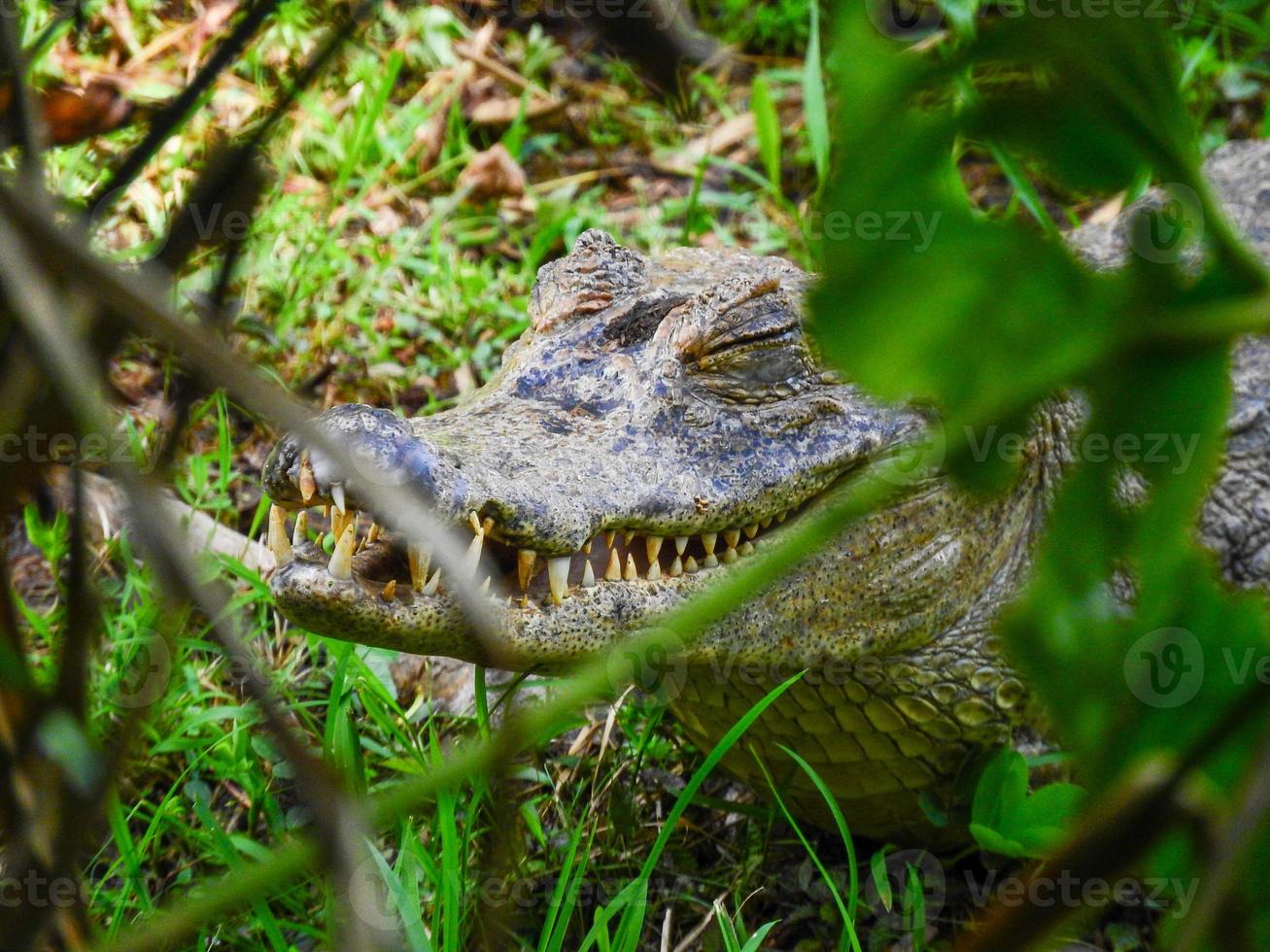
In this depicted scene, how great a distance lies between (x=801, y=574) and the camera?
7.91 ft

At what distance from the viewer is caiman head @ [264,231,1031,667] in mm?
1923

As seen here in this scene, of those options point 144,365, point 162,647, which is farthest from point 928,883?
point 144,365

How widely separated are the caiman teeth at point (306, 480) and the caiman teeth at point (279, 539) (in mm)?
90

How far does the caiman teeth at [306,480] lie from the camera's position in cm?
192

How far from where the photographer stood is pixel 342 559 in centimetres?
187

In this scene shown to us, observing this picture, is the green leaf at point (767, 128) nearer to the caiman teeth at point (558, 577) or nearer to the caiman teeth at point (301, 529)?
the caiman teeth at point (558, 577)

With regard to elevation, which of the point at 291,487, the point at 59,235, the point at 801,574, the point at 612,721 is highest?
the point at 59,235

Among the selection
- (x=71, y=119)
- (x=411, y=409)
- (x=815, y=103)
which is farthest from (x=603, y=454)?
(x=815, y=103)

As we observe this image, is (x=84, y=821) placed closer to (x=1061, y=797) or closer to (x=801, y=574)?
(x=801, y=574)

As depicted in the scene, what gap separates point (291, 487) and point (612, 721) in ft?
3.65

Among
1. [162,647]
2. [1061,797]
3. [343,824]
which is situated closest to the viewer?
[343,824]

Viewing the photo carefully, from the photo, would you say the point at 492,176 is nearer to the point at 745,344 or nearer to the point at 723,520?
the point at 745,344

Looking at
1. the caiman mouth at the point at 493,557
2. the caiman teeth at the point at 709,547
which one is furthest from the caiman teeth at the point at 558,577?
the caiman teeth at the point at 709,547

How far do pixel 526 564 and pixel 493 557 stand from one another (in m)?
0.10
